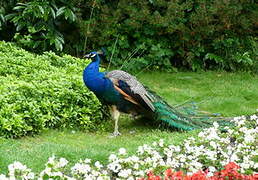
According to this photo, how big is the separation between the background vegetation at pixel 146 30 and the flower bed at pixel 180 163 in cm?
411

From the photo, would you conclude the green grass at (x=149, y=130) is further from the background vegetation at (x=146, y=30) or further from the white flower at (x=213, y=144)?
the white flower at (x=213, y=144)

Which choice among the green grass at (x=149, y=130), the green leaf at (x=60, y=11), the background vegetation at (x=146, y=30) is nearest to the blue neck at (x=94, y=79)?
the green grass at (x=149, y=130)

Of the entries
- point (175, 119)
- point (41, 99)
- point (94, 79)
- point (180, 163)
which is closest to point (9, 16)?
point (41, 99)

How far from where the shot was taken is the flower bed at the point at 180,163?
13.3ft

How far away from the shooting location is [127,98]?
629 cm

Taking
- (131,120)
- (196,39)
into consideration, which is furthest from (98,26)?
(131,120)

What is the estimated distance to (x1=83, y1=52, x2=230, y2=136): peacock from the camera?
618 cm

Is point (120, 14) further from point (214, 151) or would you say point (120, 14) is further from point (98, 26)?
point (214, 151)

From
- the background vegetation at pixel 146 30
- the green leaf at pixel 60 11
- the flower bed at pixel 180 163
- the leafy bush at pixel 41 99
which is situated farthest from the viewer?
the background vegetation at pixel 146 30

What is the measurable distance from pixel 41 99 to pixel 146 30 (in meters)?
4.04

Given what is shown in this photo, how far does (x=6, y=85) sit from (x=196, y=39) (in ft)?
14.7

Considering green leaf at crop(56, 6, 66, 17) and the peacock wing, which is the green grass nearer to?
the peacock wing

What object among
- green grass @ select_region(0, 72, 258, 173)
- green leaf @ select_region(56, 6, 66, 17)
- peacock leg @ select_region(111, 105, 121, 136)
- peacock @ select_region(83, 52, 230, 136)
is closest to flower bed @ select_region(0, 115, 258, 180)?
green grass @ select_region(0, 72, 258, 173)

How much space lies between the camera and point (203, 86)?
9133 millimetres
